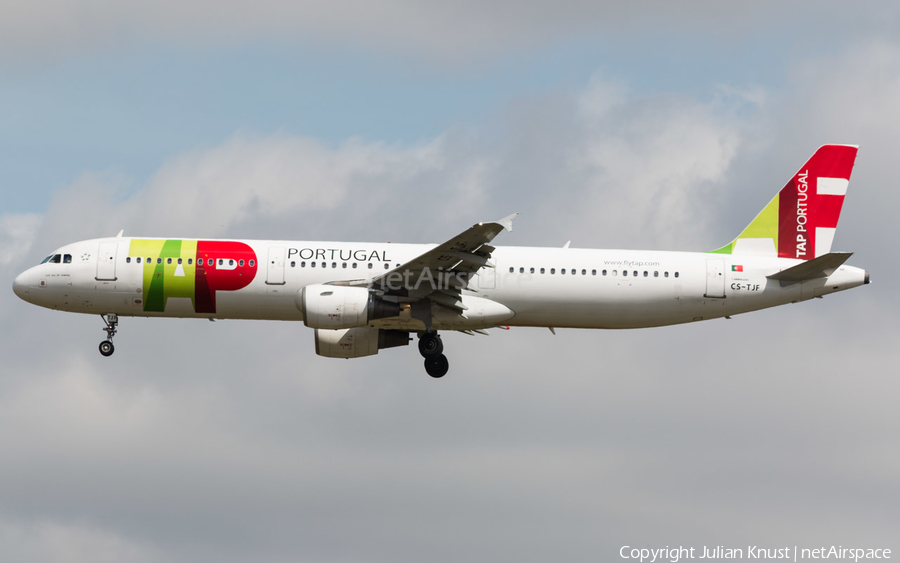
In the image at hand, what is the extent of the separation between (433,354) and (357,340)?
11.3 feet

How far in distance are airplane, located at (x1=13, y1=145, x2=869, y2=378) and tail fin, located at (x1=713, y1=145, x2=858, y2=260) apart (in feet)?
4.06

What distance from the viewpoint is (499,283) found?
1794 inches

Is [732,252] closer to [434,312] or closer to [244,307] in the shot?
[434,312]

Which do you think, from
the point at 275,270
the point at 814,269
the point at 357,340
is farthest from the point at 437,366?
the point at 814,269

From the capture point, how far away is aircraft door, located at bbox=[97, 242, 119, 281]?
1807 inches

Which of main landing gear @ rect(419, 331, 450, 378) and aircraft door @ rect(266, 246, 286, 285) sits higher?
aircraft door @ rect(266, 246, 286, 285)

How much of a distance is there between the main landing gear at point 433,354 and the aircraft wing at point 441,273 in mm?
1631

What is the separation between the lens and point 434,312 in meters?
45.3

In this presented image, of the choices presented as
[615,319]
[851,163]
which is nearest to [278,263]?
[615,319]

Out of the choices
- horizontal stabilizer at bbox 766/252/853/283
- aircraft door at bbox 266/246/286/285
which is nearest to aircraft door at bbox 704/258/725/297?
horizontal stabilizer at bbox 766/252/853/283

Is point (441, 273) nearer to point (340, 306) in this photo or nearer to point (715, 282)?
point (340, 306)

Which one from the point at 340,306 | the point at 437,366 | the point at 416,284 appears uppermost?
the point at 416,284

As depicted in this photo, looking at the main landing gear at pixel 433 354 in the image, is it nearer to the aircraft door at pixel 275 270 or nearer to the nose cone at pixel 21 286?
the aircraft door at pixel 275 270

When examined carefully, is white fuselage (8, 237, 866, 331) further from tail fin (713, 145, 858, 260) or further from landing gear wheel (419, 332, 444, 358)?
tail fin (713, 145, 858, 260)
